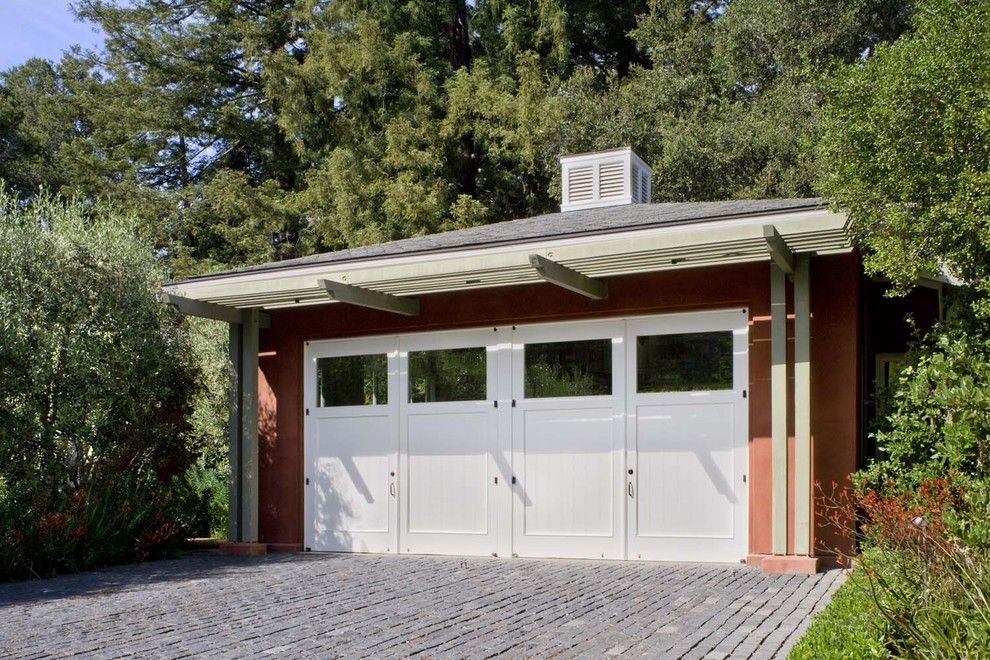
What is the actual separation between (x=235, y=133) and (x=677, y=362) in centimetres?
1874

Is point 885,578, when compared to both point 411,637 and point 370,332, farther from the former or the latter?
point 370,332

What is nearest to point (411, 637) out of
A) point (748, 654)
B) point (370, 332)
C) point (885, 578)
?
point (748, 654)

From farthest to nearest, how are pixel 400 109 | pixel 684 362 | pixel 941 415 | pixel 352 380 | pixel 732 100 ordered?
pixel 400 109, pixel 732 100, pixel 352 380, pixel 684 362, pixel 941 415

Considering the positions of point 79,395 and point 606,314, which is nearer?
point 606,314

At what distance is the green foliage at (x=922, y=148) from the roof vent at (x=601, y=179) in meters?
→ 6.54

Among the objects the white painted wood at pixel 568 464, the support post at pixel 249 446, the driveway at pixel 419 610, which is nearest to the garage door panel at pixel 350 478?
the support post at pixel 249 446

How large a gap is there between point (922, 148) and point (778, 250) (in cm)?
146

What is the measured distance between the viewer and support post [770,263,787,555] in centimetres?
890

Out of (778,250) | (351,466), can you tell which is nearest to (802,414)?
(778,250)

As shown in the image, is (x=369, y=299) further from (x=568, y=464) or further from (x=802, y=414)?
(x=802, y=414)

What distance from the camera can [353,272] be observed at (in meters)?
10.2

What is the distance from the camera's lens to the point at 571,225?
37.6 ft

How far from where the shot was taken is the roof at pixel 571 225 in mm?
9258

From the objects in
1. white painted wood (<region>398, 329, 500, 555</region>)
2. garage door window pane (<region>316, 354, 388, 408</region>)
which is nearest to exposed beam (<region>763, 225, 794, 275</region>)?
white painted wood (<region>398, 329, 500, 555</region>)
